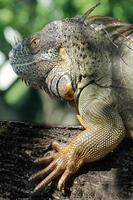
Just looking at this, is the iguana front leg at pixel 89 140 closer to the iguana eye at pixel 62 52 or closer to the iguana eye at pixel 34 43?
the iguana eye at pixel 62 52

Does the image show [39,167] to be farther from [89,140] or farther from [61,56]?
[61,56]

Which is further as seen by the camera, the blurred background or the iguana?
the blurred background

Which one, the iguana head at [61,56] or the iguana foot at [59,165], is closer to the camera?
the iguana foot at [59,165]

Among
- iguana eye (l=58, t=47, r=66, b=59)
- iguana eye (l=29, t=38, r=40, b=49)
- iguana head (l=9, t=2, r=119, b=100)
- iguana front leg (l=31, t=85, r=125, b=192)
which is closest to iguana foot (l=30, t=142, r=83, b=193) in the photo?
iguana front leg (l=31, t=85, r=125, b=192)

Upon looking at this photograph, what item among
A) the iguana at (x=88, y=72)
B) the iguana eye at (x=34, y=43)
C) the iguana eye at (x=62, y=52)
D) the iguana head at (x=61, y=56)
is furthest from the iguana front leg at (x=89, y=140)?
the iguana eye at (x=34, y=43)

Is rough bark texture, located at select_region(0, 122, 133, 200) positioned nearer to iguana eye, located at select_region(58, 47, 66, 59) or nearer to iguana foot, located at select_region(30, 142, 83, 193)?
iguana foot, located at select_region(30, 142, 83, 193)

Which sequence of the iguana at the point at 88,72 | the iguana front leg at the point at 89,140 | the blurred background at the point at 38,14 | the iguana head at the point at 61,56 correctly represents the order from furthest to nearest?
the blurred background at the point at 38,14, the iguana head at the point at 61,56, the iguana at the point at 88,72, the iguana front leg at the point at 89,140
